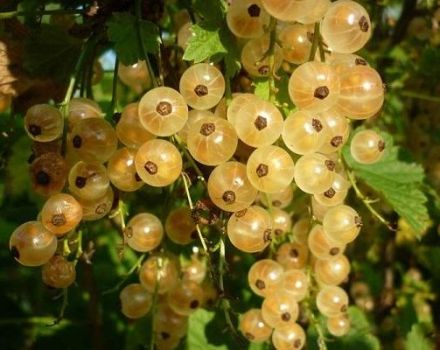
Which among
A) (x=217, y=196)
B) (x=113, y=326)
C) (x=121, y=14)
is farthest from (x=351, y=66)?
(x=113, y=326)

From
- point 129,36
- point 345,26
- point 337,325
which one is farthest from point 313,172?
point 337,325

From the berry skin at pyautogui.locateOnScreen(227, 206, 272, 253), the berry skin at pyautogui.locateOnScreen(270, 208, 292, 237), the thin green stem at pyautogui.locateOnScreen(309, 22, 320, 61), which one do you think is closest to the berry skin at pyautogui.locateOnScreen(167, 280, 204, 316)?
the berry skin at pyautogui.locateOnScreen(270, 208, 292, 237)

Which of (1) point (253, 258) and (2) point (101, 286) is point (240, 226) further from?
(2) point (101, 286)

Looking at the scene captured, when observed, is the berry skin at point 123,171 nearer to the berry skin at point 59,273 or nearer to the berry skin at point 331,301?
the berry skin at point 59,273

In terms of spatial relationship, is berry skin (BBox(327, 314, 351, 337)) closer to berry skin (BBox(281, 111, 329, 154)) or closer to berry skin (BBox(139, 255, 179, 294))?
berry skin (BBox(139, 255, 179, 294))

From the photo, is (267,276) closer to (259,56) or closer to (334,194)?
(334,194)

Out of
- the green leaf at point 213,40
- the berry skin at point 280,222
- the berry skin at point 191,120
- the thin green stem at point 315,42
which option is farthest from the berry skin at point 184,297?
the thin green stem at point 315,42
